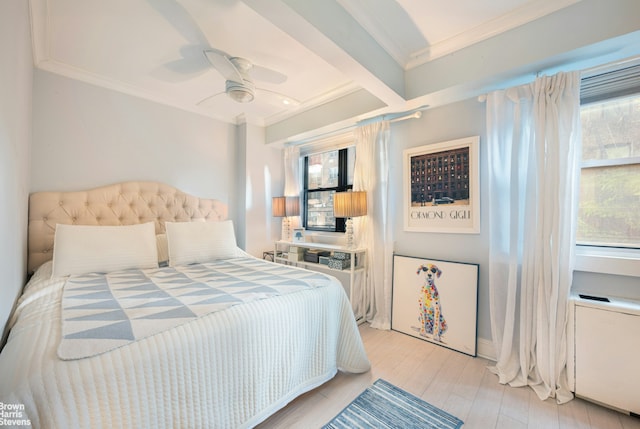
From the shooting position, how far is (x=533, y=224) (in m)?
1.74

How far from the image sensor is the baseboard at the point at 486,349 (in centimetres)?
202

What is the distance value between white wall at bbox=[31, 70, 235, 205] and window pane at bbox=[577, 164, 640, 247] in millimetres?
3516

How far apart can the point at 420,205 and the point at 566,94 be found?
1.23 m

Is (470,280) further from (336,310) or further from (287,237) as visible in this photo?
(287,237)

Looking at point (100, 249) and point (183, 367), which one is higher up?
point (100, 249)

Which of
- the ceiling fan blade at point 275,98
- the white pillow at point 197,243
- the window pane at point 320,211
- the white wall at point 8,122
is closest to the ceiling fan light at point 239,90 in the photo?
the ceiling fan blade at point 275,98

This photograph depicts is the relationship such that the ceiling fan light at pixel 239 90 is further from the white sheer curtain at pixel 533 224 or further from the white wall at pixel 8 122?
the white sheer curtain at pixel 533 224

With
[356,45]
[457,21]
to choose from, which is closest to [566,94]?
[457,21]

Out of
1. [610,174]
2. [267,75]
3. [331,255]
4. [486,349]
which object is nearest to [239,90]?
[267,75]

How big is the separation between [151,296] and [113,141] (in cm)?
193

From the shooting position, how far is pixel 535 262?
1.71 meters

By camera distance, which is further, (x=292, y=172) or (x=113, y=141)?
(x=292, y=172)

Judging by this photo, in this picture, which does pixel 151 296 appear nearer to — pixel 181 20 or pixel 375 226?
pixel 181 20

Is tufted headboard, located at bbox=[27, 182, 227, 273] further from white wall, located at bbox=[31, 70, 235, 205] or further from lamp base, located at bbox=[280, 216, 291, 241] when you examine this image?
lamp base, located at bbox=[280, 216, 291, 241]
